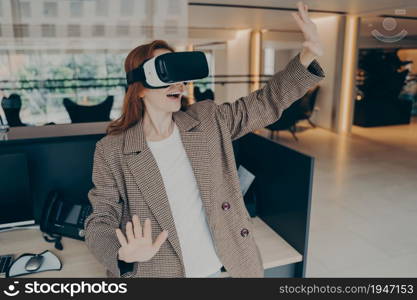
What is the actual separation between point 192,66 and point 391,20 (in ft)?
28.3

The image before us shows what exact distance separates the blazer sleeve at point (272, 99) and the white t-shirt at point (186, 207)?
0.24 meters

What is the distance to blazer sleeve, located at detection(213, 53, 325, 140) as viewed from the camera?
134 centimetres

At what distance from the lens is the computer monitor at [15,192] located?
5.75 feet

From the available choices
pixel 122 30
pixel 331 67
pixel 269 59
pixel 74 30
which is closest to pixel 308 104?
pixel 331 67

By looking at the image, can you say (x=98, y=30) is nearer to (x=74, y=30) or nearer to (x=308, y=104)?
(x=74, y=30)

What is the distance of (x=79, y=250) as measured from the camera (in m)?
1.76

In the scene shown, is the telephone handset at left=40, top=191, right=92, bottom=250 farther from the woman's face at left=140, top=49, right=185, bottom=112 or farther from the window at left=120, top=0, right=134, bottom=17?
the window at left=120, top=0, right=134, bottom=17

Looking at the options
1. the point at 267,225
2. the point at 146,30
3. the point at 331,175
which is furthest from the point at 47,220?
the point at 146,30

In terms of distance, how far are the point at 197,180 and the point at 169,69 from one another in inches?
15.5

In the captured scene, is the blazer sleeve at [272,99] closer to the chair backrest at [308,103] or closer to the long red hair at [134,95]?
the long red hair at [134,95]

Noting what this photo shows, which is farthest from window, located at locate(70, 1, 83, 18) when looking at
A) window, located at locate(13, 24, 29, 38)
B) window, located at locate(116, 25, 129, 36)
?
window, located at locate(13, 24, 29, 38)

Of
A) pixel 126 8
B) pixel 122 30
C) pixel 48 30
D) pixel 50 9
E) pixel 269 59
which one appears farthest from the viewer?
pixel 269 59

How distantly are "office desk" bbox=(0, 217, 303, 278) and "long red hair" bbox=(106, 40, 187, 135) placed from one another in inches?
25.1

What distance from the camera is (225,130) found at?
142cm
